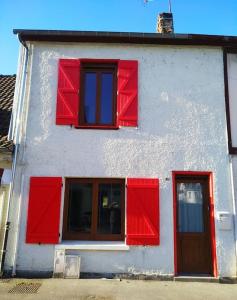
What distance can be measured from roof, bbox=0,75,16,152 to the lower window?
5.67 ft

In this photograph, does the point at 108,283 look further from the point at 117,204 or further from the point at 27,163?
the point at 27,163

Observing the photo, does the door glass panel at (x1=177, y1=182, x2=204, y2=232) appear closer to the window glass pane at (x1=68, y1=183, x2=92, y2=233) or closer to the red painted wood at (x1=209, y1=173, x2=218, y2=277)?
the red painted wood at (x1=209, y1=173, x2=218, y2=277)

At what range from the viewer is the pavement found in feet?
19.2

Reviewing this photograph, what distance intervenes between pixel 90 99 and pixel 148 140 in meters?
1.82

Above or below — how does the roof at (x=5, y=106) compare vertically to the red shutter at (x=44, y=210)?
above

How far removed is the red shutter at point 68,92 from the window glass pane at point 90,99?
0.29 metres

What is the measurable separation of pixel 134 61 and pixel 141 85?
66 cm

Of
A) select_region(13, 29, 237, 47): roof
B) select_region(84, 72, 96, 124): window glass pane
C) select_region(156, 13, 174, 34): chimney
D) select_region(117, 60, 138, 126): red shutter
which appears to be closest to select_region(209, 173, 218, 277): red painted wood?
select_region(117, 60, 138, 126): red shutter

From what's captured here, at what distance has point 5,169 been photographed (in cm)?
755

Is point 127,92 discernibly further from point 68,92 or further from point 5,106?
point 5,106

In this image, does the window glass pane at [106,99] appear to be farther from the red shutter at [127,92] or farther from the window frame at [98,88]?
the red shutter at [127,92]

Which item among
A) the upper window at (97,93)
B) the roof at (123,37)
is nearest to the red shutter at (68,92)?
the upper window at (97,93)

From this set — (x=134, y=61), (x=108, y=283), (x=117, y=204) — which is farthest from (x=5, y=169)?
(x=134, y=61)

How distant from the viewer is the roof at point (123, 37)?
8.02 metres
